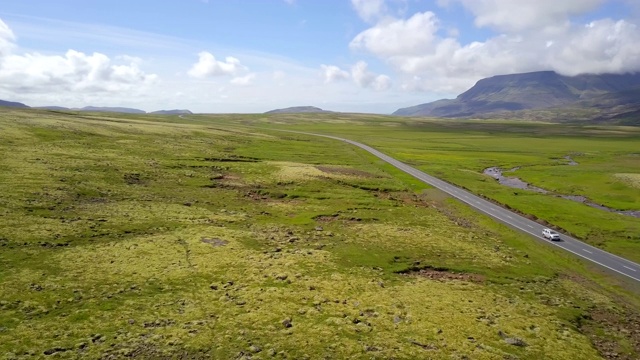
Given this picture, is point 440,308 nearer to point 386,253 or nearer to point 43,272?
point 386,253

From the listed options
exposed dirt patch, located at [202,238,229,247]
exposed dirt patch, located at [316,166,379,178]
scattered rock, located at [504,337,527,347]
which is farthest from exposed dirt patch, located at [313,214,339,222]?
exposed dirt patch, located at [316,166,379,178]

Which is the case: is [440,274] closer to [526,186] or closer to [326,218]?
[326,218]

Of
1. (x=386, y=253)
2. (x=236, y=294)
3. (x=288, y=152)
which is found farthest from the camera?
(x=288, y=152)

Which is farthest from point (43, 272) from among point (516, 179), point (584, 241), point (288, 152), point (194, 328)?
point (516, 179)

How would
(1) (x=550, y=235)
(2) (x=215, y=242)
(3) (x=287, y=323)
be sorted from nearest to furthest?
(3) (x=287, y=323)
(2) (x=215, y=242)
(1) (x=550, y=235)

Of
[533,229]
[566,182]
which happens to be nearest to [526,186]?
[566,182]

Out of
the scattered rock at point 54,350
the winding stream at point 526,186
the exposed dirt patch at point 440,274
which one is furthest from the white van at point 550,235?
the scattered rock at point 54,350
